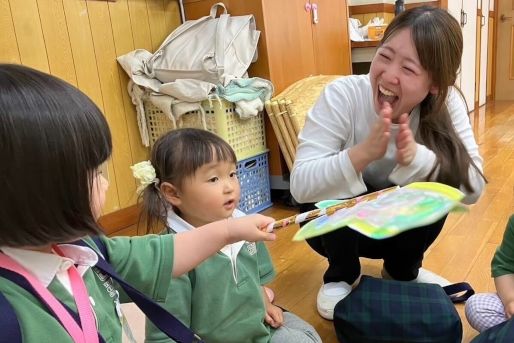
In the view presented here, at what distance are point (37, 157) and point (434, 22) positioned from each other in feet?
2.58

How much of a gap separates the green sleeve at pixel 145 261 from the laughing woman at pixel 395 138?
423mm

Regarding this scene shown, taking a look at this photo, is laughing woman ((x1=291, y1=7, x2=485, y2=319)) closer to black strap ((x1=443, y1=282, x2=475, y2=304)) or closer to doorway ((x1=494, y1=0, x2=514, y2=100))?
black strap ((x1=443, y1=282, x2=475, y2=304))

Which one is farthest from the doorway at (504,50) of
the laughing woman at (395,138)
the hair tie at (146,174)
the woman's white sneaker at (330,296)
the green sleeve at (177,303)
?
the green sleeve at (177,303)

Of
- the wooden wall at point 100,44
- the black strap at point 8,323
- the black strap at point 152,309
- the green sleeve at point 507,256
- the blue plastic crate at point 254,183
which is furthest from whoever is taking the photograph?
the blue plastic crate at point 254,183

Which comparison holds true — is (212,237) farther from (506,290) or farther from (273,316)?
(506,290)

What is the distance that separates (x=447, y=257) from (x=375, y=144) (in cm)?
73

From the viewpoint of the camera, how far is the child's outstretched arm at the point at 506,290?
923 mm

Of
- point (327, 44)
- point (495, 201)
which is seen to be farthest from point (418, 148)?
point (327, 44)

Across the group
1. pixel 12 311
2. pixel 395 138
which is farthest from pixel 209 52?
pixel 12 311

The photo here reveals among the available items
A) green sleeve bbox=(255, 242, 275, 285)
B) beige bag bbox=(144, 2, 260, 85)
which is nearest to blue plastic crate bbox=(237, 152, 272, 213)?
beige bag bbox=(144, 2, 260, 85)

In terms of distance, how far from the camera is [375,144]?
88 centimetres

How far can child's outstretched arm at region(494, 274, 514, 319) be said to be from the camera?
0.92 metres

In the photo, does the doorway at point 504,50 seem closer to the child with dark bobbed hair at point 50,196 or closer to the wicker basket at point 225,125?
the wicker basket at point 225,125

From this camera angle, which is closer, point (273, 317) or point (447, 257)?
point (273, 317)
